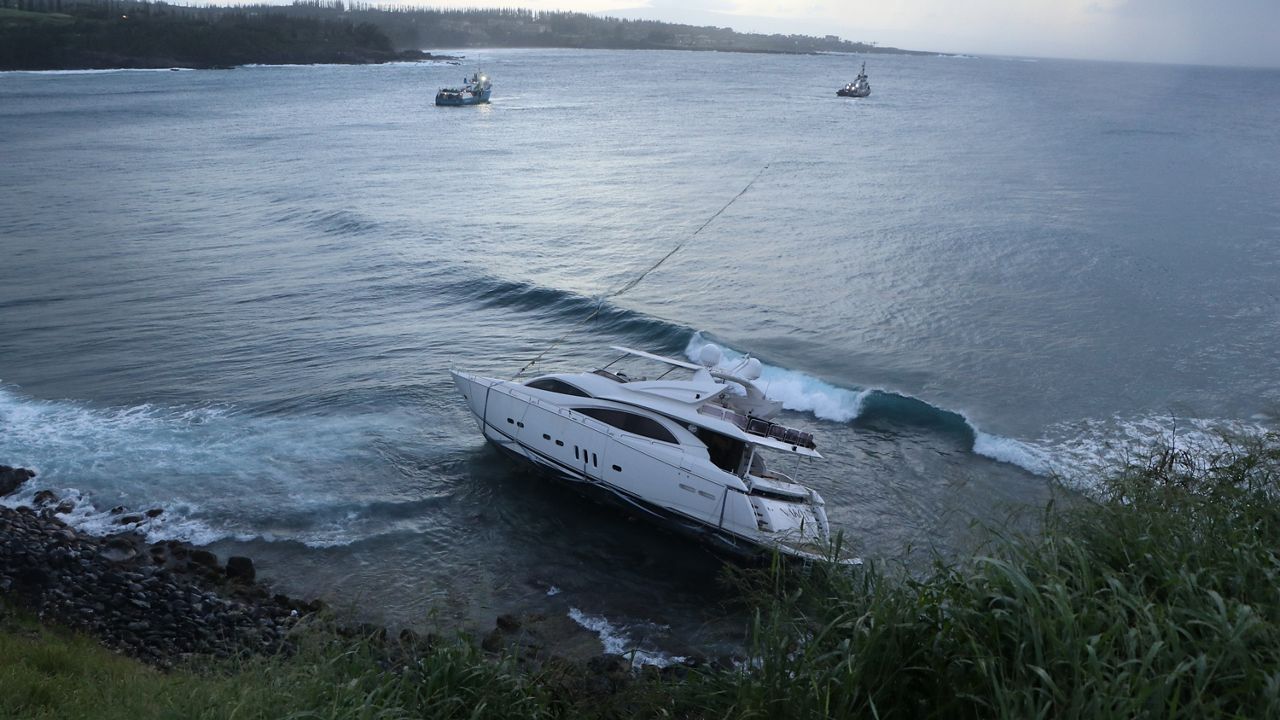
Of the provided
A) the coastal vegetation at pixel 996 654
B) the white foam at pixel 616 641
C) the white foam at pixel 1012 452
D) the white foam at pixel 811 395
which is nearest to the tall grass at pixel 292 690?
the coastal vegetation at pixel 996 654

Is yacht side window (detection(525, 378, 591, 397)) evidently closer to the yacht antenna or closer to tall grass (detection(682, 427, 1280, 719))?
the yacht antenna

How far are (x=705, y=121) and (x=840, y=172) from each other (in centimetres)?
2941

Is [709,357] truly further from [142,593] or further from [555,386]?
[142,593]

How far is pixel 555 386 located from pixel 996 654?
451 inches

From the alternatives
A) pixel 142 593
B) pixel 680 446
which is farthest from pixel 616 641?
pixel 142 593

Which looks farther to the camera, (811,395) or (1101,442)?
(811,395)

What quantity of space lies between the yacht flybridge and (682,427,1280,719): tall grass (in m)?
6.37

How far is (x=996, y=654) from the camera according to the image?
5781 mm

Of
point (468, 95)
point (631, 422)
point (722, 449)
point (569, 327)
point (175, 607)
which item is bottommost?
point (175, 607)

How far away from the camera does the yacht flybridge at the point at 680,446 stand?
1408cm

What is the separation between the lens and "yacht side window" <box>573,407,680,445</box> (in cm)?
1493

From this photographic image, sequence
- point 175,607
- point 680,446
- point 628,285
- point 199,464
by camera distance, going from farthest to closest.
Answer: point 628,285 → point 199,464 → point 680,446 → point 175,607

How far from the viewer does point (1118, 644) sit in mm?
5559

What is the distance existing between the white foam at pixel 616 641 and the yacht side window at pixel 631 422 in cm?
323
